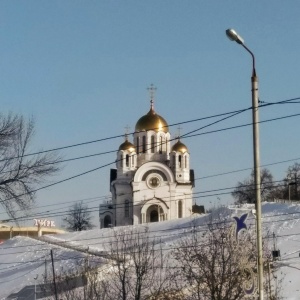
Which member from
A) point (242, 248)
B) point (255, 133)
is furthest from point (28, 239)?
point (255, 133)

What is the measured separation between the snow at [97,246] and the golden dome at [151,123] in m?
19.5

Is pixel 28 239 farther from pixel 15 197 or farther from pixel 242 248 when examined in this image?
pixel 242 248

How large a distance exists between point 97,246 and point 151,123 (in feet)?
93.9

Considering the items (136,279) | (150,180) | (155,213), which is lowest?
(136,279)

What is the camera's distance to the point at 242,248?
77.3ft

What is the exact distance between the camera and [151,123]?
8538 centimetres

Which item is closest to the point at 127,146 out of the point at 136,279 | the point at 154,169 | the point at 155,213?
the point at 154,169

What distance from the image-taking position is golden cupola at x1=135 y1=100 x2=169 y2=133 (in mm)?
84500

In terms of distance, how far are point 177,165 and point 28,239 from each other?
25.5m

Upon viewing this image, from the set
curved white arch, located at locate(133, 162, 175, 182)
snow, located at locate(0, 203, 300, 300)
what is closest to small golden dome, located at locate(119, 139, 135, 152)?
curved white arch, located at locate(133, 162, 175, 182)

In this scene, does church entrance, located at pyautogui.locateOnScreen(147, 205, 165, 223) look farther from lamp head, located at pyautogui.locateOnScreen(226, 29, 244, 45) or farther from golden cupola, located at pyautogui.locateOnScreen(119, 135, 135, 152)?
lamp head, located at pyautogui.locateOnScreen(226, 29, 244, 45)

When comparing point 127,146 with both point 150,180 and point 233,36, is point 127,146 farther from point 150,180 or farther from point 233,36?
point 233,36

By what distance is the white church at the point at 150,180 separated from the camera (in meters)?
82.2

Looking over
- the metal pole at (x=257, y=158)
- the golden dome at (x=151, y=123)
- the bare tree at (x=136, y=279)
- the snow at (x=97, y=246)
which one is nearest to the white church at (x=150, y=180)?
the golden dome at (x=151, y=123)
